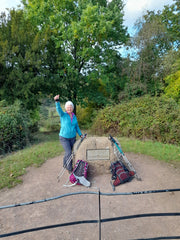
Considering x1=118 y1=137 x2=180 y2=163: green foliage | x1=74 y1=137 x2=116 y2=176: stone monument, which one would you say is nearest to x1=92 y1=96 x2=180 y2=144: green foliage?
x1=118 y1=137 x2=180 y2=163: green foliage

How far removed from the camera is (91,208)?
370 centimetres

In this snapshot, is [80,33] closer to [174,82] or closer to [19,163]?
[174,82]

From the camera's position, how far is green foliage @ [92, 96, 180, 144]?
905cm

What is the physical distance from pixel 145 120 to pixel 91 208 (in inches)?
270

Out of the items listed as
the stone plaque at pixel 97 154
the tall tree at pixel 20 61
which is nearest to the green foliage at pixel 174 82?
the stone plaque at pixel 97 154

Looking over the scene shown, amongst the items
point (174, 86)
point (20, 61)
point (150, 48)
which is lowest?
point (174, 86)

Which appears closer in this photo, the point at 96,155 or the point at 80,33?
the point at 96,155

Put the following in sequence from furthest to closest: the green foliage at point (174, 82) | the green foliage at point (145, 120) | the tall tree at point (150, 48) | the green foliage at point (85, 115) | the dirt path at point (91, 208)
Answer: the green foliage at point (85, 115), the tall tree at point (150, 48), the green foliage at point (174, 82), the green foliage at point (145, 120), the dirt path at point (91, 208)

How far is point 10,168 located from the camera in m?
5.90

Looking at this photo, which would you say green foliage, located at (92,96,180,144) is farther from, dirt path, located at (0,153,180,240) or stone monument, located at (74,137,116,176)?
stone monument, located at (74,137,116,176)

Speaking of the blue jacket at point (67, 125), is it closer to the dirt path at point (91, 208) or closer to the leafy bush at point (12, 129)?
the dirt path at point (91, 208)

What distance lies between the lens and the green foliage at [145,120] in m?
9.05

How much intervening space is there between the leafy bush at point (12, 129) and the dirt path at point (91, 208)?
3035mm

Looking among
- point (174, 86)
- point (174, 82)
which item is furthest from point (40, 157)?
point (174, 82)
